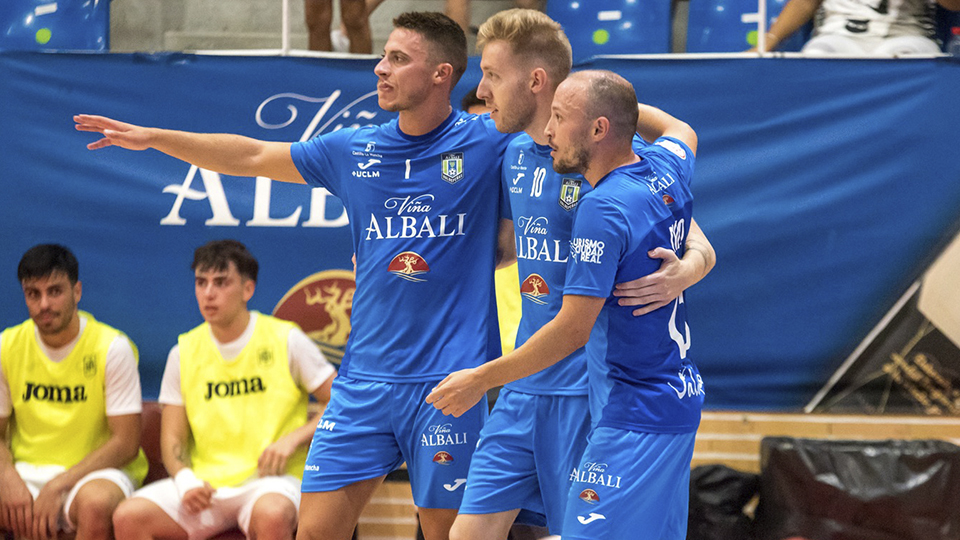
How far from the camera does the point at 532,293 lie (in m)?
3.59

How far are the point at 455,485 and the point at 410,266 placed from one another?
0.80m

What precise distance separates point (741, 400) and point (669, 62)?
2045 millimetres

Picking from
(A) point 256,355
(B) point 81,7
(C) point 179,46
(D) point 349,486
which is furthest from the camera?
(C) point 179,46

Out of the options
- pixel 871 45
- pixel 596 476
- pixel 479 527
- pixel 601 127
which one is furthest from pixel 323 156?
pixel 871 45

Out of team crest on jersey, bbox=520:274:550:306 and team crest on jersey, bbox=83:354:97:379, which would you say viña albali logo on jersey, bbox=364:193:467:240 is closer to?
team crest on jersey, bbox=520:274:550:306

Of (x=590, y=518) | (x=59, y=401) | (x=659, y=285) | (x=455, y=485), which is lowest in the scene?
(x=59, y=401)

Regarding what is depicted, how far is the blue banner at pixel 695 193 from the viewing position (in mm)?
6305

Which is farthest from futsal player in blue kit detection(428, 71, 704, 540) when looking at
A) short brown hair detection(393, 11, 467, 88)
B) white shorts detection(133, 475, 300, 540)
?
white shorts detection(133, 475, 300, 540)

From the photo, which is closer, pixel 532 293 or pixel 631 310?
pixel 631 310

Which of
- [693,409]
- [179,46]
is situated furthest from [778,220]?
[179,46]

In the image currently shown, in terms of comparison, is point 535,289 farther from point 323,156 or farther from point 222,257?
point 222,257

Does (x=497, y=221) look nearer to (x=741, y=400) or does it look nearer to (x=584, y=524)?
(x=584, y=524)

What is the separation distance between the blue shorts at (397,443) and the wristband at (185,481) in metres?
1.67

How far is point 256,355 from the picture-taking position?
567 centimetres
